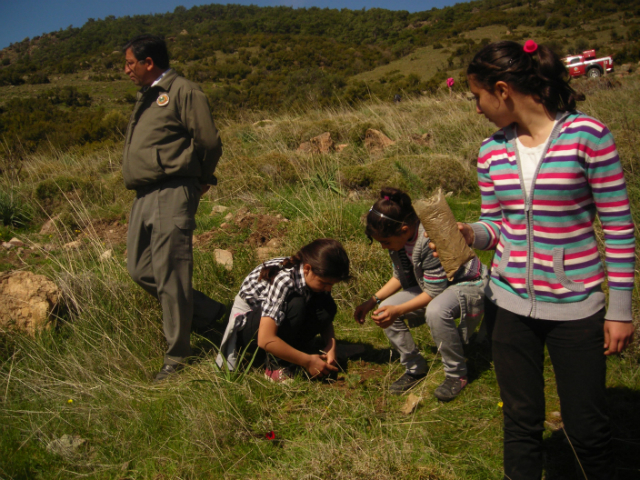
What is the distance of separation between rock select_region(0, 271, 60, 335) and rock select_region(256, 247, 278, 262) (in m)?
1.64

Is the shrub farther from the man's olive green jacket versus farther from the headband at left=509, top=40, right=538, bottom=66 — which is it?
the headband at left=509, top=40, right=538, bottom=66

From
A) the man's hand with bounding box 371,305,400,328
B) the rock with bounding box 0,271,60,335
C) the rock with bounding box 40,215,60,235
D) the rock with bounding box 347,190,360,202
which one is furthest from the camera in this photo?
the rock with bounding box 40,215,60,235

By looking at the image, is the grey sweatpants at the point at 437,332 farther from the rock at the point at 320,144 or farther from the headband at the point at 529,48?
the rock at the point at 320,144

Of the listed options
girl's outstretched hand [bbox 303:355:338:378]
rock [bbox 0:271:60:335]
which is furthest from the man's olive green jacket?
girl's outstretched hand [bbox 303:355:338:378]

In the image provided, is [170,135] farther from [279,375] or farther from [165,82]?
[279,375]

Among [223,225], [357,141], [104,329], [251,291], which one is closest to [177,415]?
[251,291]

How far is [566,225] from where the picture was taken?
53.5 inches

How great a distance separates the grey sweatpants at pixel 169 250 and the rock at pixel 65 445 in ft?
2.18

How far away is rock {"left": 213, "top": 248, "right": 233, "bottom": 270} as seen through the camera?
4117mm

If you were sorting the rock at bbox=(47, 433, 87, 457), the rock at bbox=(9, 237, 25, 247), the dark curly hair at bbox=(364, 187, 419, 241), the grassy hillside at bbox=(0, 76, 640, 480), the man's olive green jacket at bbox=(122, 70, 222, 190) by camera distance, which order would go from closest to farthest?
the grassy hillside at bbox=(0, 76, 640, 480) → the rock at bbox=(47, 433, 87, 457) → the dark curly hair at bbox=(364, 187, 419, 241) → the man's olive green jacket at bbox=(122, 70, 222, 190) → the rock at bbox=(9, 237, 25, 247)

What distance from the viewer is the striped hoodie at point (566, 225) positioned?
1294 mm

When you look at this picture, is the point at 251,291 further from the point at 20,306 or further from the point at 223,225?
the point at 223,225

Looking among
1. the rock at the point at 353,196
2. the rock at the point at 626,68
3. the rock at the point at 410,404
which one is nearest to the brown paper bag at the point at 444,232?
the rock at the point at 410,404

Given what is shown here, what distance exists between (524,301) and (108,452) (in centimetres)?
197
